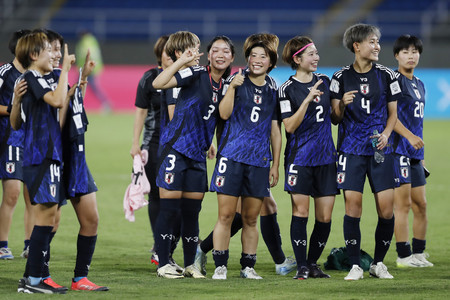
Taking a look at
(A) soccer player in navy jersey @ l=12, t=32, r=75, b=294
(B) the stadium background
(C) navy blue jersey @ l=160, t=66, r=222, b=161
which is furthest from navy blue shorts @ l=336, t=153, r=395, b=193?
(B) the stadium background

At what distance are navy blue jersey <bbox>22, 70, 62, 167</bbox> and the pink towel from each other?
6.21 feet

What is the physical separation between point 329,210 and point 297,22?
74.1 feet

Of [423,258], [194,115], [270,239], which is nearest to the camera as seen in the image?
[194,115]

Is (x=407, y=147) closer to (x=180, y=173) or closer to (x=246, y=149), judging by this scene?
(x=246, y=149)

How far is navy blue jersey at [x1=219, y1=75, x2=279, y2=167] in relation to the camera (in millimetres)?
6578

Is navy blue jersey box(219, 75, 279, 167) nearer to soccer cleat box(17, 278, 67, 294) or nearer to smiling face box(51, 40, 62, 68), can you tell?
smiling face box(51, 40, 62, 68)

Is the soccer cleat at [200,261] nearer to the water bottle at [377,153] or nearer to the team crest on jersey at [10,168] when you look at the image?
the water bottle at [377,153]

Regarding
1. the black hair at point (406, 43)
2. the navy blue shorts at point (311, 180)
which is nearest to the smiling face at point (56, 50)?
the navy blue shorts at point (311, 180)

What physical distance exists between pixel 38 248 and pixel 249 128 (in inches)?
75.6

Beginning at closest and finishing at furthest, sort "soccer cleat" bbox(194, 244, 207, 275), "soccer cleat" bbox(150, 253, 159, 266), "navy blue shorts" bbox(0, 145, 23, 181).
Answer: "soccer cleat" bbox(194, 244, 207, 275), "soccer cleat" bbox(150, 253, 159, 266), "navy blue shorts" bbox(0, 145, 23, 181)

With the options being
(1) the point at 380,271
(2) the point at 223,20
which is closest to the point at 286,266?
(1) the point at 380,271

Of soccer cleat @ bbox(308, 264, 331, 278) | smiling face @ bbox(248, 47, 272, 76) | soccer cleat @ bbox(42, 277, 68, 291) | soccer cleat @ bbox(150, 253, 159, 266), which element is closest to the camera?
soccer cleat @ bbox(42, 277, 68, 291)

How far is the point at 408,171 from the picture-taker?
747 centimetres

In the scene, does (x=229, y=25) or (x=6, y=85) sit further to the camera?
(x=229, y=25)
